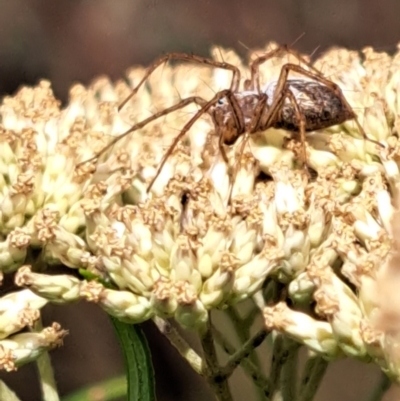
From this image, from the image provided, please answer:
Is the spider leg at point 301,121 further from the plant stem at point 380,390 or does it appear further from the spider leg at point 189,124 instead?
the plant stem at point 380,390

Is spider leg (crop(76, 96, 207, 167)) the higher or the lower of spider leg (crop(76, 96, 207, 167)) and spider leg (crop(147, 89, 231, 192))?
the higher

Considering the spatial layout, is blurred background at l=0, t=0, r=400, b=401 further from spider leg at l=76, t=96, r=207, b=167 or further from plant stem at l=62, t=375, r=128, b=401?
spider leg at l=76, t=96, r=207, b=167

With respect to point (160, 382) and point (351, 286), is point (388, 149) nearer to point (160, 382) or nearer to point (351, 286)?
point (351, 286)

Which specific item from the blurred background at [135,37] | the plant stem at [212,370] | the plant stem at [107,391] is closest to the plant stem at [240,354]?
the plant stem at [212,370]

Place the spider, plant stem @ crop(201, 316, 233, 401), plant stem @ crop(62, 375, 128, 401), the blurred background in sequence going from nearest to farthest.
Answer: plant stem @ crop(201, 316, 233, 401) < the spider < plant stem @ crop(62, 375, 128, 401) < the blurred background

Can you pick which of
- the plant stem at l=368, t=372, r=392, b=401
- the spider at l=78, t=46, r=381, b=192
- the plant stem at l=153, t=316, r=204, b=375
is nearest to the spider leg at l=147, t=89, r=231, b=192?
the spider at l=78, t=46, r=381, b=192

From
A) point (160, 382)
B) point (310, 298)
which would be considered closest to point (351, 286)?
point (310, 298)
